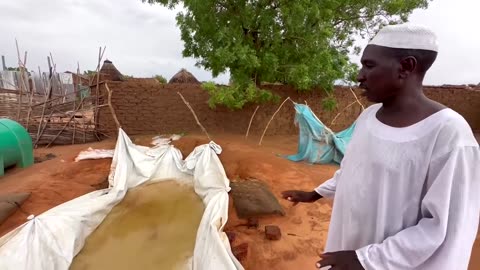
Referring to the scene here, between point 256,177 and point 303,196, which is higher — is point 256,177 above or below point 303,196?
below

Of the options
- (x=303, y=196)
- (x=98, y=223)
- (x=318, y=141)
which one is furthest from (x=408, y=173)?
(x=318, y=141)

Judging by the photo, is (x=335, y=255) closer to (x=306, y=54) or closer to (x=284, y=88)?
(x=306, y=54)

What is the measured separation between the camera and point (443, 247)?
83 cm

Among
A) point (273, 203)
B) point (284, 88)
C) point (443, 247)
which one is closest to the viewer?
point (443, 247)

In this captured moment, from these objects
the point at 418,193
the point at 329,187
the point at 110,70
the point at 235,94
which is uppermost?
the point at 110,70

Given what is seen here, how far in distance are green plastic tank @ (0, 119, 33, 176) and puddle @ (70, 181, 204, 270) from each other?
2.71 meters

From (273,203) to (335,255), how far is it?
275 centimetres

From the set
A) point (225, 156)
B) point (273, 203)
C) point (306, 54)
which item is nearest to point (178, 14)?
point (306, 54)

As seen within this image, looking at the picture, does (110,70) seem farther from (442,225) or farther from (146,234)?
(442,225)

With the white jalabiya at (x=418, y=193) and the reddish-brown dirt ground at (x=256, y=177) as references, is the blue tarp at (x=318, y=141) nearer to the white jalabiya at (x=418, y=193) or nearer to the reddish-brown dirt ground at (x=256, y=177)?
the reddish-brown dirt ground at (x=256, y=177)

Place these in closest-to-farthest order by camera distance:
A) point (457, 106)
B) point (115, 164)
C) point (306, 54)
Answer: point (115, 164), point (306, 54), point (457, 106)

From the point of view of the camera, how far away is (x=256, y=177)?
16.0 feet

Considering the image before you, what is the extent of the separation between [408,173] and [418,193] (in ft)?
0.22

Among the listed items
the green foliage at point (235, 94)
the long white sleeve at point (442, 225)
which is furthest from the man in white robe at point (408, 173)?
the green foliage at point (235, 94)
